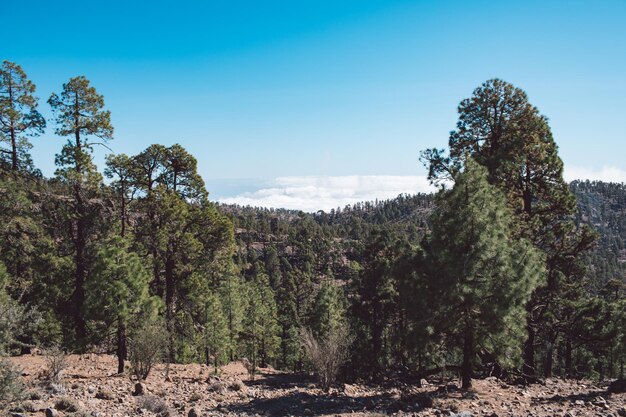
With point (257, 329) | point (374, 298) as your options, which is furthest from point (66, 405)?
point (257, 329)

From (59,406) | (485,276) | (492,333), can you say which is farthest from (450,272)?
(59,406)

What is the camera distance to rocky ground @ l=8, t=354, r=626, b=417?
1256 centimetres

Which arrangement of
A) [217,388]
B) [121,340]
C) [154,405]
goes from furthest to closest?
1. [121,340]
2. [217,388]
3. [154,405]

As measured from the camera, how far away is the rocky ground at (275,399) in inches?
495

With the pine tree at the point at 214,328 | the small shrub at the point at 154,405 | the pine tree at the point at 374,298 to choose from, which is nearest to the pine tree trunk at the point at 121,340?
the small shrub at the point at 154,405

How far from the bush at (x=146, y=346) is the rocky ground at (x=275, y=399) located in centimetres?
80

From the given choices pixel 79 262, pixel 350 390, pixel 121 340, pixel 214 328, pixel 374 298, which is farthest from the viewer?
pixel 374 298

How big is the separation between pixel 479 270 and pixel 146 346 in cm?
1495

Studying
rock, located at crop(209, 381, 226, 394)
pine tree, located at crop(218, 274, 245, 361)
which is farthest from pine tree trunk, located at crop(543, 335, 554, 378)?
pine tree, located at crop(218, 274, 245, 361)

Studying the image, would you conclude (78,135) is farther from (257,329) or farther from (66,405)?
(257,329)

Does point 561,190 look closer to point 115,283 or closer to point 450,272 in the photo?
point 450,272

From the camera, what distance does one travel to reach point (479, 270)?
1388 centimetres

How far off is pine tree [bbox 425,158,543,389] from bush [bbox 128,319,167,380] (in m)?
12.5

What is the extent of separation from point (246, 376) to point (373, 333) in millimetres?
11032
